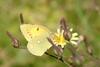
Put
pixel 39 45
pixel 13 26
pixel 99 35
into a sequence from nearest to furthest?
pixel 39 45 < pixel 99 35 < pixel 13 26

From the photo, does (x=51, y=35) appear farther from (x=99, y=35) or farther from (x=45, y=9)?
(x=45, y=9)

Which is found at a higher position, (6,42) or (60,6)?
(60,6)

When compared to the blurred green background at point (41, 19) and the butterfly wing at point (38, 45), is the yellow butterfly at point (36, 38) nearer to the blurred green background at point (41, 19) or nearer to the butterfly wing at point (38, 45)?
the butterfly wing at point (38, 45)

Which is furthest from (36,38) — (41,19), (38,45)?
(41,19)

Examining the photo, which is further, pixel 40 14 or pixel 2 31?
pixel 40 14

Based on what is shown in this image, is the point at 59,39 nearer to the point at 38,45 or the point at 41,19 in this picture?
the point at 38,45

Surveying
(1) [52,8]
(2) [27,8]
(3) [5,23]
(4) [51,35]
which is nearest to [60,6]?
(1) [52,8]

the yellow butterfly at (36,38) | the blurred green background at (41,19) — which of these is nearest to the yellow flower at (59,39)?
the yellow butterfly at (36,38)
